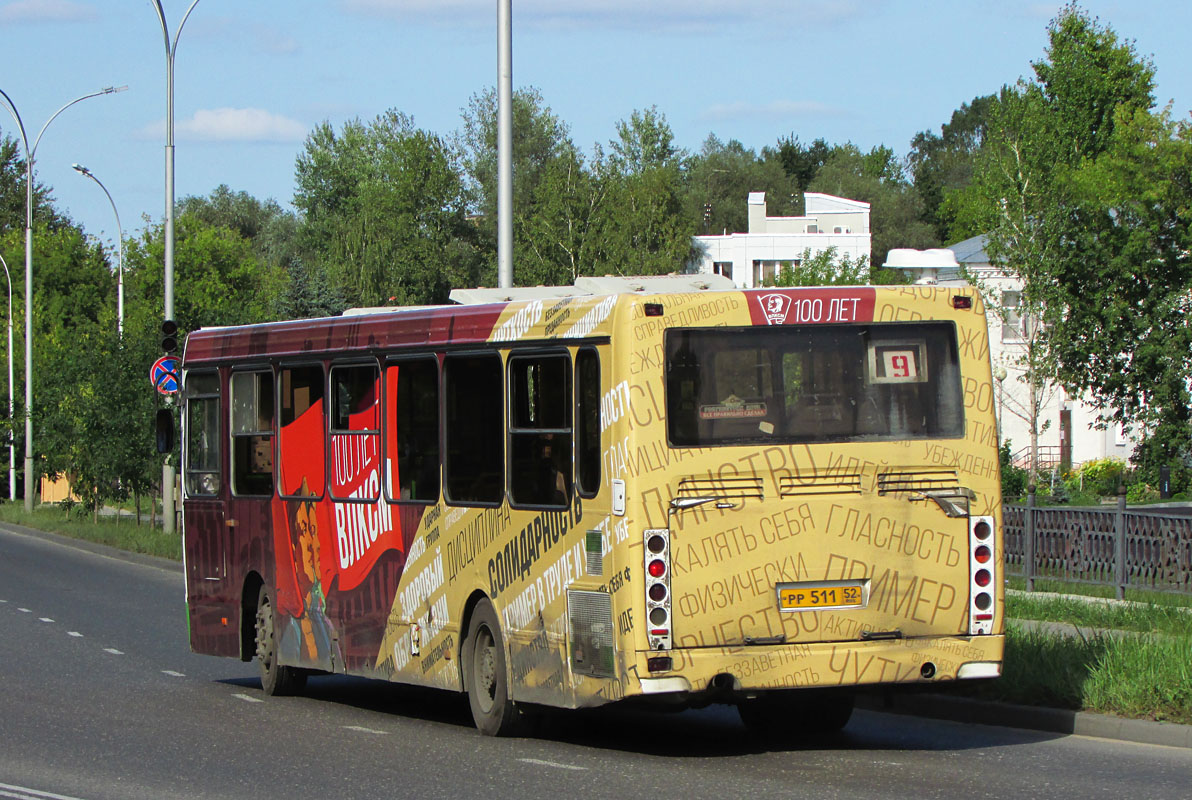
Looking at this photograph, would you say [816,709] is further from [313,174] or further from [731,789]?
[313,174]

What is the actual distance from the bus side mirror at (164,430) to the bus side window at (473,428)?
5284 mm

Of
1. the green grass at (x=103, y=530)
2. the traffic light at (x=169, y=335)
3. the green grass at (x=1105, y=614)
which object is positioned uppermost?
the traffic light at (x=169, y=335)

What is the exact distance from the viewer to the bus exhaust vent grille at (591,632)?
10016 mm

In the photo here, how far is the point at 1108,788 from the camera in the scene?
904 centimetres

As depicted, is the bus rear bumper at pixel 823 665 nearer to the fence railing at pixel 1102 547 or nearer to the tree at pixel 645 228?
the fence railing at pixel 1102 547

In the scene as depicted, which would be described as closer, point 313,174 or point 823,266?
point 823,266

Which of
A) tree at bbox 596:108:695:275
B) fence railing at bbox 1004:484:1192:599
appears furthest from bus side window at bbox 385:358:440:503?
tree at bbox 596:108:695:275

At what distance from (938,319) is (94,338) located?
32.0 m

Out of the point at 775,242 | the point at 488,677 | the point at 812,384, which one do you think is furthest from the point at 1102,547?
the point at 775,242

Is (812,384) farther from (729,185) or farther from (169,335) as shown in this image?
(729,185)

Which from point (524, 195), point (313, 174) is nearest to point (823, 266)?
point (524, 195)

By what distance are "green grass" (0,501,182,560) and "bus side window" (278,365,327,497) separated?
18.0 m

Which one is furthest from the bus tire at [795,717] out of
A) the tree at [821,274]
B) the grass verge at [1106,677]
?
the tree at [821,274]

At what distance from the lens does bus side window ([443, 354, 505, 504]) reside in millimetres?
11430
